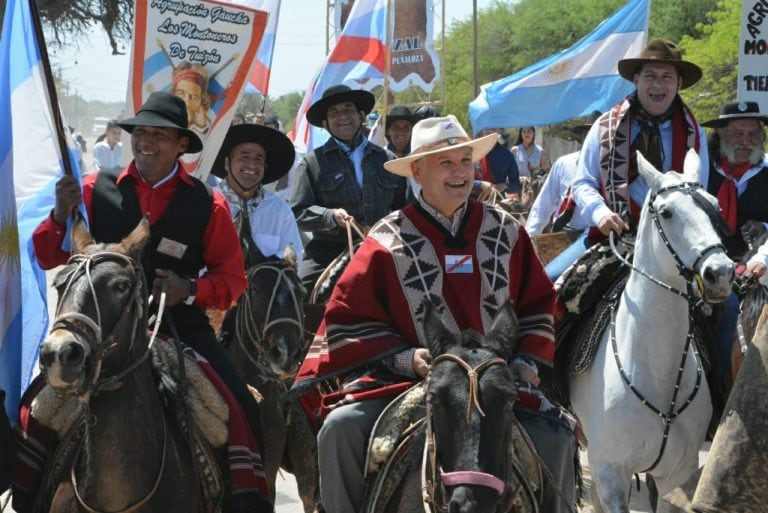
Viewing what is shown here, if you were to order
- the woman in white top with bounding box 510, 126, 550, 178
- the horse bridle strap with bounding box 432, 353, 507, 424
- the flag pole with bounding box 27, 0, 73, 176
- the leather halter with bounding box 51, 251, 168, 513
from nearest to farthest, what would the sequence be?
the horse bridle strap with bounding box 432, 353, 507, 424, the leather halter with bounding box 51, 251, 168, 513, the flag pole with bounding box 27, 0, 73, 176, the woman in white top with bounding box 510, 126, 550, 178

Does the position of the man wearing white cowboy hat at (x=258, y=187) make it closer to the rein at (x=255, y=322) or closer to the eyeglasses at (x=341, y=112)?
the rein at (x=255, y=322)

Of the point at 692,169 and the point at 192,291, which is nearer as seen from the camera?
the point at 192,291

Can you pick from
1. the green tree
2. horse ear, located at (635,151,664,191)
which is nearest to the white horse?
horse ear, located at (635,151,664,191)

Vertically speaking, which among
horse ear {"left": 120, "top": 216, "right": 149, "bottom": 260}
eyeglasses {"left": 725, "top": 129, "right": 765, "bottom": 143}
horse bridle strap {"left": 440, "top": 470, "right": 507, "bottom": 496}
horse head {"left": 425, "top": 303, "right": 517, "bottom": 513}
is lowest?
horse bridle strap {"left": 440, "top": 470, "right": 507, "bottom": 496}

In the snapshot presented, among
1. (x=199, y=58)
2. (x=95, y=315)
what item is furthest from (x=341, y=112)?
(x=95, y=315)

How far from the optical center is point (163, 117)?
677cm

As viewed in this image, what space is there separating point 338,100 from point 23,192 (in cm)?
385

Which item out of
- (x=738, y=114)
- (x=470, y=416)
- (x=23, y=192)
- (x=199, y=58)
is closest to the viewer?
(x=470, y=416)

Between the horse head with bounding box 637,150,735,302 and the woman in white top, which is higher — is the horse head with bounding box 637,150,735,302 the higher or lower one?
the higher one

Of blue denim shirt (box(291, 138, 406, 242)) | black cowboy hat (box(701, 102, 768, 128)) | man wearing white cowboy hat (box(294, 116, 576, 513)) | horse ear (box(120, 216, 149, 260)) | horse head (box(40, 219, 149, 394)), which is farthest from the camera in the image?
blue denim shirt (box(291, 138, 406, 242))

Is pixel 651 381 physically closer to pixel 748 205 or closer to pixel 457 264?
pixel 748 205

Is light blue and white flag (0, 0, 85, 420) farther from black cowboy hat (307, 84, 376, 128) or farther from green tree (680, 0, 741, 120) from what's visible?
green tree (680, 0, 741, 120)

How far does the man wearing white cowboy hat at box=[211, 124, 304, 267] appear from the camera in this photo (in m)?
9.22

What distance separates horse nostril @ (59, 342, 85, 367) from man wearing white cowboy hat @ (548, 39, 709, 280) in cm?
417
